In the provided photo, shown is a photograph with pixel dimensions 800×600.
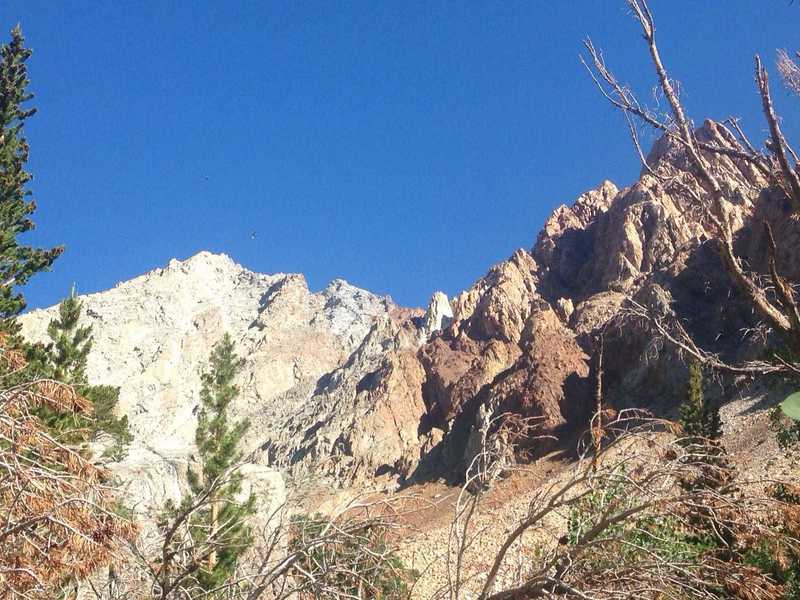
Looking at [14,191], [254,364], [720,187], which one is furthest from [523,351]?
[254,364]

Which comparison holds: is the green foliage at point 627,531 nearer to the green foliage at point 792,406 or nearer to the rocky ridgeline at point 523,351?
the green foliage at point 792,406

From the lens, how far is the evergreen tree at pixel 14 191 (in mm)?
18109

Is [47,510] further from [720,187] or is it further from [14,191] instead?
[14,191]

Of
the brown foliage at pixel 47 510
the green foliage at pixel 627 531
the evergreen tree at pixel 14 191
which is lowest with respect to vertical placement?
the green foliage at pixel 627 531

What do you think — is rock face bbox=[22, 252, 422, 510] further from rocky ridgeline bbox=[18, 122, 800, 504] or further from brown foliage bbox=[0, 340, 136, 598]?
brown foliage bbox=[0, 340, 136, 598]

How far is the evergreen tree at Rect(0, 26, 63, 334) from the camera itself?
1811cm

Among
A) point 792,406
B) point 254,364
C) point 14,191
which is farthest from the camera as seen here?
point 254,364

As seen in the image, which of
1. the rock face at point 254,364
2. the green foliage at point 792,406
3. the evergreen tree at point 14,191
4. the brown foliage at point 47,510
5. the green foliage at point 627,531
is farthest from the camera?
the rock face at point 254,364

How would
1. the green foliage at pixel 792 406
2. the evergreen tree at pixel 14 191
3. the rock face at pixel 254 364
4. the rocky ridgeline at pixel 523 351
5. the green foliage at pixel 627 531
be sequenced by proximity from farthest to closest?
the rock face at pixel 254 364 < the rocky ridgeline at pixel 523 351 < the evergreen tree at pixel 14 191 < the green foliage at pixel 627 531 < the green foliage at pixel 792 406

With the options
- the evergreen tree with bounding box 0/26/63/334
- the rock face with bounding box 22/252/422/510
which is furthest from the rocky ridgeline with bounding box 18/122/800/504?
the evergreen tree with bounding box 0/26/63/334

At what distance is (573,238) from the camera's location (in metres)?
98.7

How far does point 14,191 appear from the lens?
1844cm

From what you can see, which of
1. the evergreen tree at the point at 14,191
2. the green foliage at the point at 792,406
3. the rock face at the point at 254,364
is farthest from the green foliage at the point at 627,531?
the rock face at the point at 254,364

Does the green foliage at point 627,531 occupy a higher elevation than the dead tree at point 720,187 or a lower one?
lower
